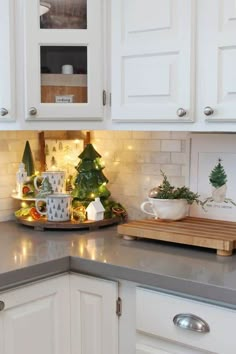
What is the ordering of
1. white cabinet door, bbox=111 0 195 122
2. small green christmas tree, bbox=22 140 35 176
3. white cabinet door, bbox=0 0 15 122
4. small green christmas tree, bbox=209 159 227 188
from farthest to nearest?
small green christmas tree, bbox=22 140 35 176
small green christmas tree, bbox=209 159 227 188
white cabinet door, bbox=0 0 15 122
white cabinet door, bbox=111 0 195 122

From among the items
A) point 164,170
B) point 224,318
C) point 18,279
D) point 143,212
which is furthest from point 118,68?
point 224,318

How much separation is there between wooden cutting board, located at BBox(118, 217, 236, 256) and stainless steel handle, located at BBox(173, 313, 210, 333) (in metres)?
0.32

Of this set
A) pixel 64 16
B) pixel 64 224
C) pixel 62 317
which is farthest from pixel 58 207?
pixel 64 16

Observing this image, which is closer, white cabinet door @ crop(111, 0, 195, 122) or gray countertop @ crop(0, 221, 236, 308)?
gray countertop @ crop(0, 221, 236, 308)

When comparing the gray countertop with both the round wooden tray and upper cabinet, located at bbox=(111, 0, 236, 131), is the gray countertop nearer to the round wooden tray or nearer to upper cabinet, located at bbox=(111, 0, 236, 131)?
the round wooden tray

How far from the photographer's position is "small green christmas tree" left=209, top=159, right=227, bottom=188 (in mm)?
2318

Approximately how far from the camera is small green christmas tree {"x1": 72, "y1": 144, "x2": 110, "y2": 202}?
2.52m

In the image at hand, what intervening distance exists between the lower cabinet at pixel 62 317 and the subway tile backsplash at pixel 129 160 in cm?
72

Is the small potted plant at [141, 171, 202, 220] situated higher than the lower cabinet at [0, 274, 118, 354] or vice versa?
the small potted plant at [141, 171, 202, 220]

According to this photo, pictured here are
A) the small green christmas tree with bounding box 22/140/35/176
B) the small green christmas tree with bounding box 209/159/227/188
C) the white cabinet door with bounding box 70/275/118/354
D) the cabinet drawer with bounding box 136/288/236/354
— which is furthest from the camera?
the small green christmas tree with bounding box 22/140/35/176

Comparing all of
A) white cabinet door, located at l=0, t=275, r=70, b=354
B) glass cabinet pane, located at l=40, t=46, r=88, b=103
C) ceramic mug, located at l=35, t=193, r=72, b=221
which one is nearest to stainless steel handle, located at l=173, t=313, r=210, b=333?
white cabinet door, located at l=0, t=275, r=70, b=354

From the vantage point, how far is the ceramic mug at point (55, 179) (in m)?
2.52

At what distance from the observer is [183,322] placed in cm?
173

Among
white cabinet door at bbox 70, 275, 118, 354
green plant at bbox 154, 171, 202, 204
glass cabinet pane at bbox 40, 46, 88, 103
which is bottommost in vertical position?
white cabinet door at bbox 70, 275, 118, 354
